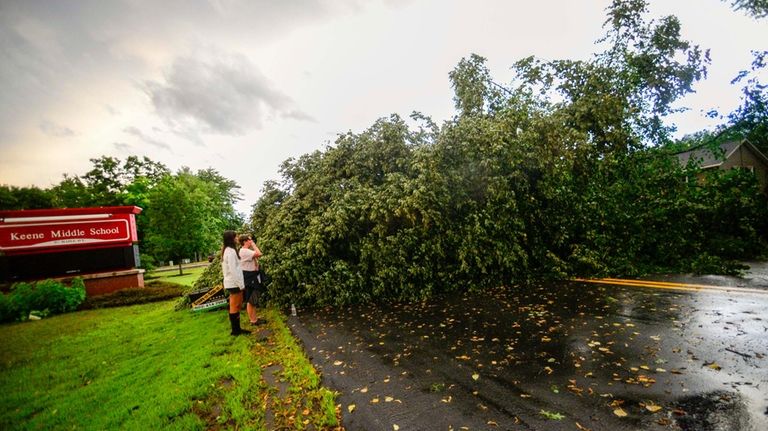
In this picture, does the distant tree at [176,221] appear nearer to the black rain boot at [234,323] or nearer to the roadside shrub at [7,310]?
the roadside shrub at [7,310]

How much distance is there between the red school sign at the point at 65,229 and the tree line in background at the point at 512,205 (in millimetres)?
8725

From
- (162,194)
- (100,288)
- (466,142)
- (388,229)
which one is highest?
(162,194)

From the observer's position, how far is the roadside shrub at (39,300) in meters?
9.88

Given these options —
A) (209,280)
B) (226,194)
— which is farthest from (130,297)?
→ (226,194)

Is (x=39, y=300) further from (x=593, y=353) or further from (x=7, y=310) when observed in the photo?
(x=593, y=353)

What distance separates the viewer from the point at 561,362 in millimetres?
4047

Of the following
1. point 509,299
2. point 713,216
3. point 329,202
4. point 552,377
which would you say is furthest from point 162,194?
point 713,216

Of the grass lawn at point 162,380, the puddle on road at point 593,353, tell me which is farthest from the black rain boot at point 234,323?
the puddle on road at point 593,353

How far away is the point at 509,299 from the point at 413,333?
104 inches

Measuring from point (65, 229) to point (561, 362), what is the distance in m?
16.6

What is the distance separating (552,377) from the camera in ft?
12.2

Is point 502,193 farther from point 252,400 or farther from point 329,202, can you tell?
→ point 252,400

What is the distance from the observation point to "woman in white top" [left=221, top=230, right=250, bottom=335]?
655 centimetres

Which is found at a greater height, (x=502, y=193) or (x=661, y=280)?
(x=502, y=193)
